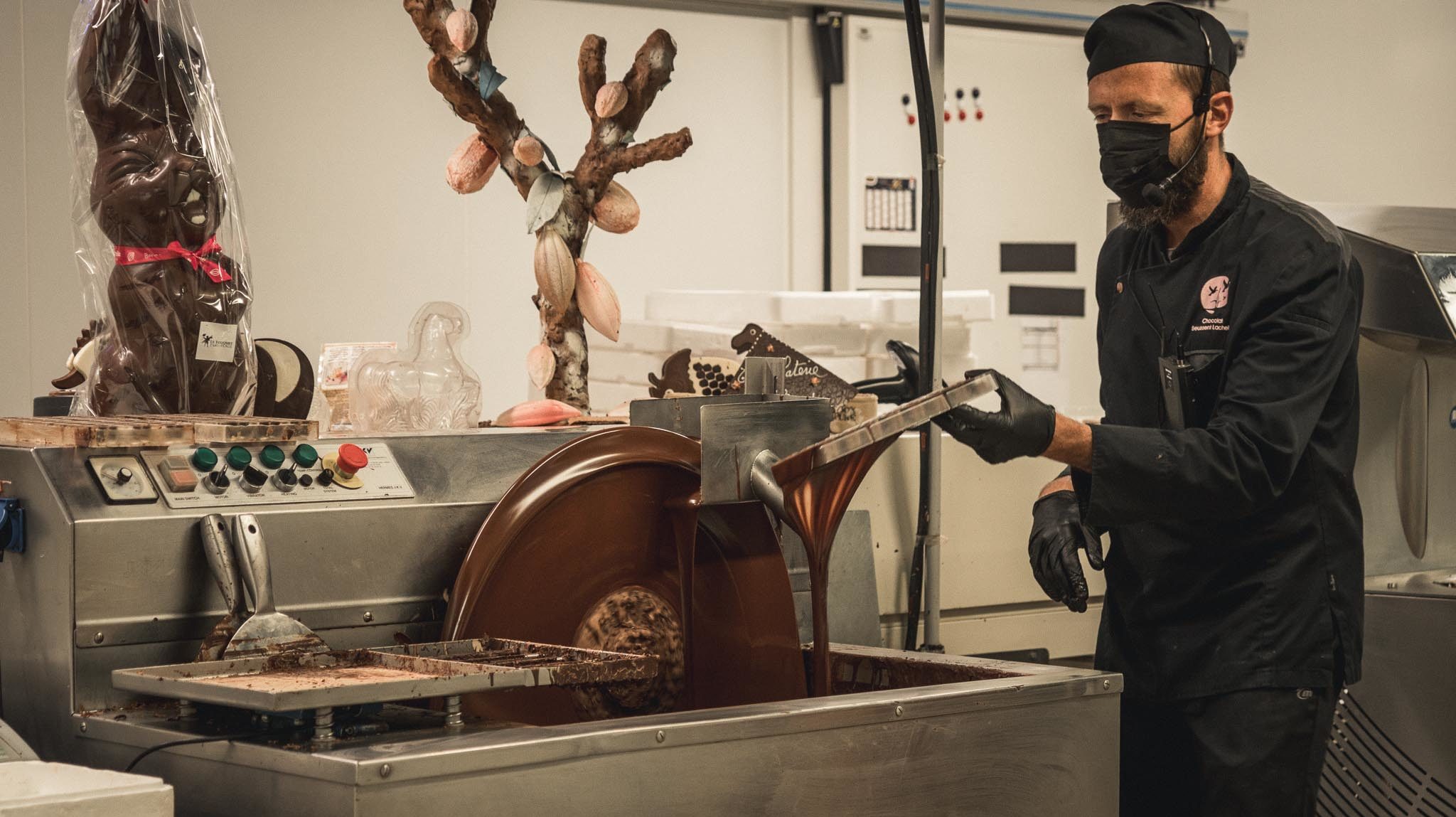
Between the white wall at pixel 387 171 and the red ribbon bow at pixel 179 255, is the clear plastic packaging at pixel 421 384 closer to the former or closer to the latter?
the red ribbon bow at pixel 179 255

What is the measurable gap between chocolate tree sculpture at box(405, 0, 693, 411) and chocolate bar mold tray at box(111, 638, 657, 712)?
25.8 inches

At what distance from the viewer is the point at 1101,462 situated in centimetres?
154

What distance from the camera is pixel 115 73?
1.52 m

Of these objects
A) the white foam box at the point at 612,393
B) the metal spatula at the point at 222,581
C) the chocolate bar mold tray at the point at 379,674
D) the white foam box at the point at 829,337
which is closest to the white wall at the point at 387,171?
the white foam box at the point at 612,393

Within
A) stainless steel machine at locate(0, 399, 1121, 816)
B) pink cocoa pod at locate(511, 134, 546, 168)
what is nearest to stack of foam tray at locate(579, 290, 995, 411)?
pink cocoa pod at locate(511, 134, 546, 168)

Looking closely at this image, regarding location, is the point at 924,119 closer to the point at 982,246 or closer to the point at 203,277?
the point at 203,277

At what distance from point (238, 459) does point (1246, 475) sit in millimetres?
1075

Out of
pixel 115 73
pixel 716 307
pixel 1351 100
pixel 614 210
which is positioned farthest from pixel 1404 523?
pixel 1351 100

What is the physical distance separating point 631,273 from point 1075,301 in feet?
5.07

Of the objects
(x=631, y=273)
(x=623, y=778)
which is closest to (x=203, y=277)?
(x=623, y=778)

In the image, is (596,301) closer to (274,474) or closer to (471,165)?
(471,165)

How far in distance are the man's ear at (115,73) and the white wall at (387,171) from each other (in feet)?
7.20

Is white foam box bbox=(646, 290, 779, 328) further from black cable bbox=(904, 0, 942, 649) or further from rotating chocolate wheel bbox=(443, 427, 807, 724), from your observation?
rotating chocolate wheel bbox=(443, 427, 807, 724)

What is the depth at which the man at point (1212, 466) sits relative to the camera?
1582 mm
